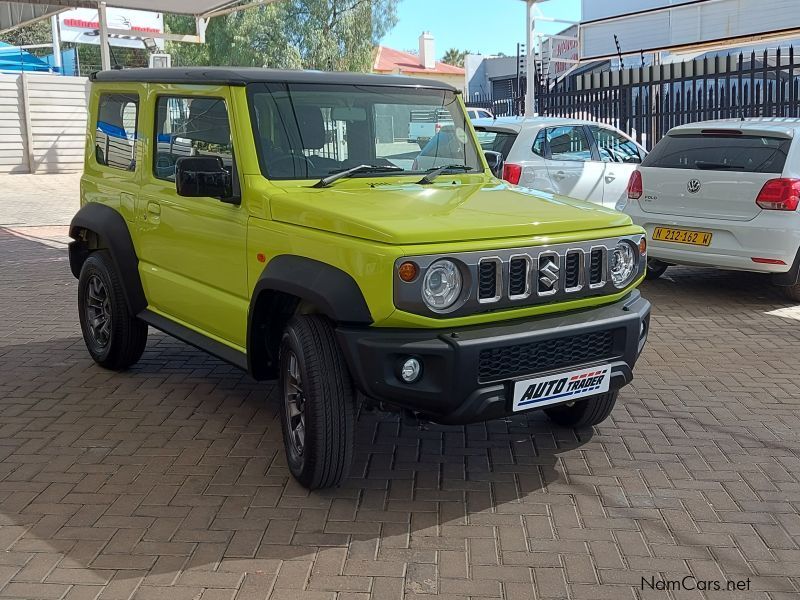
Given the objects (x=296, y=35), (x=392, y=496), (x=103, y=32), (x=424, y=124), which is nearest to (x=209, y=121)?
(x=424, y=124)

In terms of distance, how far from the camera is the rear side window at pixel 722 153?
8.04 meters

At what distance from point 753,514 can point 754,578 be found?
0.60 meters

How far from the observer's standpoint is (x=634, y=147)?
1152 centimetres

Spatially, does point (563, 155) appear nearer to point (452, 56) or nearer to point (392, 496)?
point (392, 496)

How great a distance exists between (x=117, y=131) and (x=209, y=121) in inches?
52.5

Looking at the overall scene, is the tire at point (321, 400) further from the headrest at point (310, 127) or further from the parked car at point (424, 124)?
the parked car at point (424, 124)

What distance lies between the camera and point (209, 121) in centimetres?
494

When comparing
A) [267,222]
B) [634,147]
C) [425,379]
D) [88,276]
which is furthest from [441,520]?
[634,147]

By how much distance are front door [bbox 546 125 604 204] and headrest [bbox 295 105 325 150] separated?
19.8 feet

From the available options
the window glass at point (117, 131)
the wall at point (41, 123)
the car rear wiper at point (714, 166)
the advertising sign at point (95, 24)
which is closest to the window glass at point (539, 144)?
the car rear wiper at point (714, 166)

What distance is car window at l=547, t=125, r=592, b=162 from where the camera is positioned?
34.6ft

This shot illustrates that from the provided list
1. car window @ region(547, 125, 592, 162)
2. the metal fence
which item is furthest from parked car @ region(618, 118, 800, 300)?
the metal fence

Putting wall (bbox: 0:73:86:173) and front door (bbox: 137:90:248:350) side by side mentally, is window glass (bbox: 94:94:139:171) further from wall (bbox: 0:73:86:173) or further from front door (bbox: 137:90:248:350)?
wall (bbox: 0:73:86:173)

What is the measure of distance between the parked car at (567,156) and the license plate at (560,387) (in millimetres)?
6114
